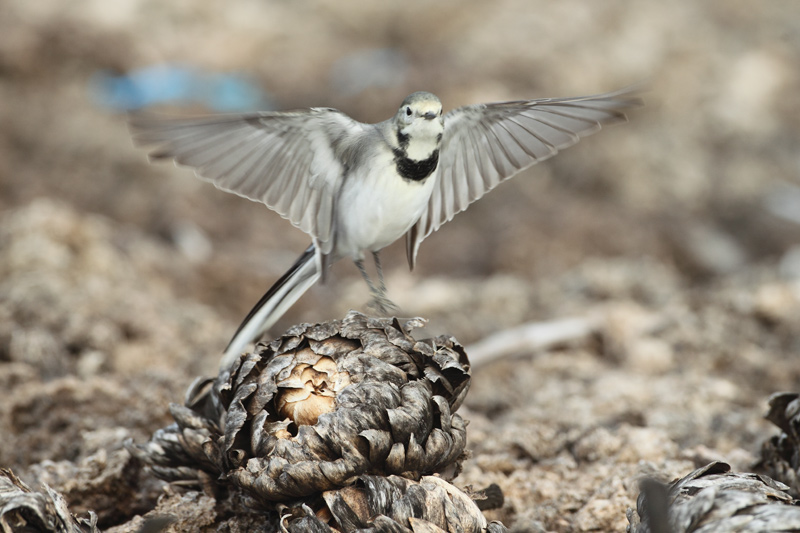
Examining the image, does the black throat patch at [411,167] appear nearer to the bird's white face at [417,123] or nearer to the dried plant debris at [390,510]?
the bird's white face at [417,123]

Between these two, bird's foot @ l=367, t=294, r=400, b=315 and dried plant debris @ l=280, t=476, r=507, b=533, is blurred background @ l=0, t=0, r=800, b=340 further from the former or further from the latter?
dried plant debris @ l=280, t=476, r=507, b=533

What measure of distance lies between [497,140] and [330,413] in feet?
4.99

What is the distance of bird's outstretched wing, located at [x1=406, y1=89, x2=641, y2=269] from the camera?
8.88 feet

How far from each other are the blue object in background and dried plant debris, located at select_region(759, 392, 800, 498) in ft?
26.7

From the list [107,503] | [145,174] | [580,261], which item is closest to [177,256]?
[145,174]

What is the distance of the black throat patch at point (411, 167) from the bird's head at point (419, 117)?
0.07m

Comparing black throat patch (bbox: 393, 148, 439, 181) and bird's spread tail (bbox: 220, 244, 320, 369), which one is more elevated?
black throat patch (bbox: 393, 148, 439, 181)

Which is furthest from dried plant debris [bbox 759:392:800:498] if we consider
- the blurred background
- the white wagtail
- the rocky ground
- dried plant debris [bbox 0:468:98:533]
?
the blurred background

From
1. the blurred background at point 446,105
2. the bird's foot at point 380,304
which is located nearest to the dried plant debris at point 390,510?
the bird's foot at point 380,304

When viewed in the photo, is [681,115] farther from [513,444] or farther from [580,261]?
[513,444]

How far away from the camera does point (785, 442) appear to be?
6.72ft

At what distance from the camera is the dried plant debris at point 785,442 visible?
1.97m

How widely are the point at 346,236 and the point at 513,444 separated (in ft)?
3.14

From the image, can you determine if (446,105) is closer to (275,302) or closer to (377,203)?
(377,203)
